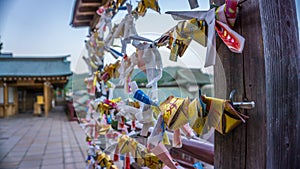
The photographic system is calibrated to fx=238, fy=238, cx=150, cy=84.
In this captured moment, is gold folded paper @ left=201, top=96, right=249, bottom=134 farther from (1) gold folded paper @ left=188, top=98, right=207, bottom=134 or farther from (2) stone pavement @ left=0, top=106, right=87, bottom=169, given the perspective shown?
(2) stone pavement @ left=0, top=106, right=87, bottom=169

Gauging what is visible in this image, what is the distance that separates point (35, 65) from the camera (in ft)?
35.5

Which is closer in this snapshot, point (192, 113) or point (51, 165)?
point (192, 113)

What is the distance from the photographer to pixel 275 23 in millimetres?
410

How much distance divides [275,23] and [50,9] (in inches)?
64.7

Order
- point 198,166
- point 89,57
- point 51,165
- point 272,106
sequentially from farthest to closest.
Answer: point 51,165, point 89,57, point 198,166, point 272,106

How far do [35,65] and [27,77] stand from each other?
1.94 m

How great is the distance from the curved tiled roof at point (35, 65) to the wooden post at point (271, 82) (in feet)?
32.7

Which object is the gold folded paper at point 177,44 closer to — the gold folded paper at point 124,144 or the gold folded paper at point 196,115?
the gold folded paper at point 196,115

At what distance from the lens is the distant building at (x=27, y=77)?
905 centimetres

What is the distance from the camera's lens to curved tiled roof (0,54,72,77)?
33.1ft

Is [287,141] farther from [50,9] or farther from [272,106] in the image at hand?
[50,9]

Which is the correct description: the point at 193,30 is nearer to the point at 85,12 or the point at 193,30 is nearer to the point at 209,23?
the point at 209,23

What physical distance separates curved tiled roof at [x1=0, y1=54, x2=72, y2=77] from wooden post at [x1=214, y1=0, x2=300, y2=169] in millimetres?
9955

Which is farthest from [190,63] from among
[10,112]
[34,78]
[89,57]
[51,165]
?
[10,112]
